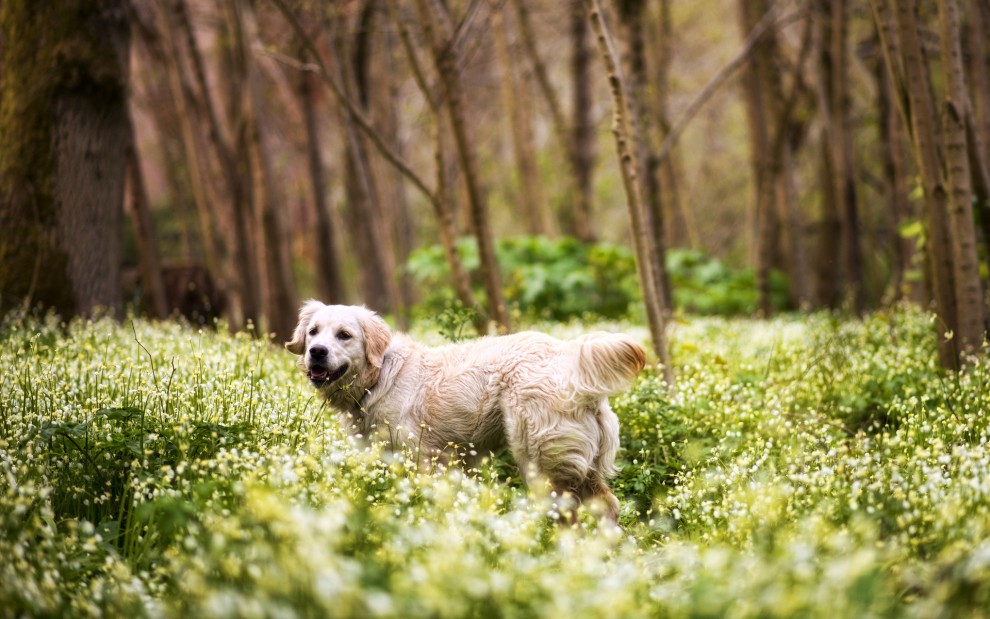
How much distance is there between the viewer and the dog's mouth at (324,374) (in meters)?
5.61

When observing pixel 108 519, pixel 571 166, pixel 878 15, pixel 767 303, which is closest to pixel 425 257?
pixel 571 166

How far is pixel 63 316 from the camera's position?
8969 mm

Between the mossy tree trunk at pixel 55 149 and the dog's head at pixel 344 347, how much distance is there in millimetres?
4560

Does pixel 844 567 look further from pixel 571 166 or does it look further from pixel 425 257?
pixel 571 166

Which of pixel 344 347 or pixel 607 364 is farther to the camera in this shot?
pixel 344 347

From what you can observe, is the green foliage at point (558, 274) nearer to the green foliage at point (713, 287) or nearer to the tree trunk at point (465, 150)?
the green foliage at point (713, 287)

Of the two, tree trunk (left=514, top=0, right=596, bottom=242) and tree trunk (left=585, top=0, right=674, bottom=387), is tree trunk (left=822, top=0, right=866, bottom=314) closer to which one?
tree trunk (left=514, top=0, right=596, bottom=242)

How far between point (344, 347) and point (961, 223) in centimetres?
515

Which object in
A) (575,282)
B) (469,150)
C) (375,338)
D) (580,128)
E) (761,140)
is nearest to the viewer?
(375,338)

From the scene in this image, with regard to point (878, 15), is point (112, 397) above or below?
below

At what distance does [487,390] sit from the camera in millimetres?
5465

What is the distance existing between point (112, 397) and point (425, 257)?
10042 mm

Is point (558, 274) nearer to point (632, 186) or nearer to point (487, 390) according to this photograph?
point (632, 186)

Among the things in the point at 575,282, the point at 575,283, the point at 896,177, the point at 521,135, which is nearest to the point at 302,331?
the point at 575,282
